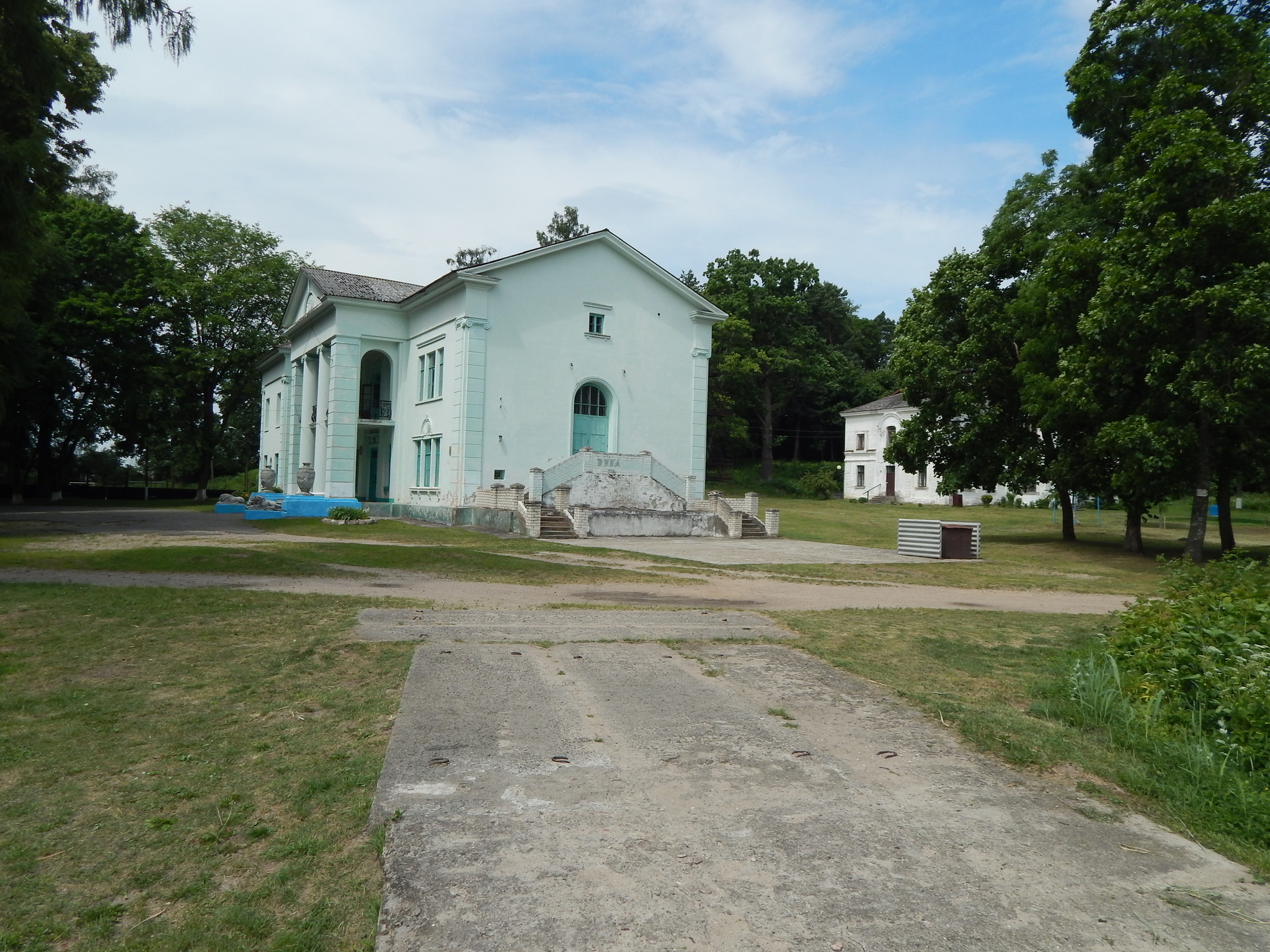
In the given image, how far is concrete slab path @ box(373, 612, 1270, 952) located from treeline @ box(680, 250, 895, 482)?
5141 cm

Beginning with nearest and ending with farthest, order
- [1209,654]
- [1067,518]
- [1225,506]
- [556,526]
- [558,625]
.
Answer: [1209,654] < [558,625] < [1225,506] < [556,526] < [1067,518]

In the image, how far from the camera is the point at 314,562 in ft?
52.7

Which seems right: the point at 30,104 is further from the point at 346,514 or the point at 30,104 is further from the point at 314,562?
the point at 346,514

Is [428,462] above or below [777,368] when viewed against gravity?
below

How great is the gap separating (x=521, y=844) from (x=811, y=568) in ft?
50.4

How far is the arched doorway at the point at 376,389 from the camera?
123 feet

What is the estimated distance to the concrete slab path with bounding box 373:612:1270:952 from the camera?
3170 millimetres

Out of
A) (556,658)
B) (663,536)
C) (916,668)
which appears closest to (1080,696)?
(916,668)

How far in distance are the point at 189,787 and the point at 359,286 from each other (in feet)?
119

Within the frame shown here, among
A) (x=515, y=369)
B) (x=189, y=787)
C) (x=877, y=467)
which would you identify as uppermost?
(x=515, y=369)

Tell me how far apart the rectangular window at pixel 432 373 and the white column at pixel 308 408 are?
9.22 meters

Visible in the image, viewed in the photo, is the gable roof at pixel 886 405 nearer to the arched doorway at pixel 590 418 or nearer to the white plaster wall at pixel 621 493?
the arched doorway at pixel 590 418

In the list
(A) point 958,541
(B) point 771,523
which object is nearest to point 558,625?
(A) point 958,541

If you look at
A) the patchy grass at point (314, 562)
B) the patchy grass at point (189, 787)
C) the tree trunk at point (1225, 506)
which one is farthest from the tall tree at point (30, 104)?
the tree trunk at point (1225, 506)
